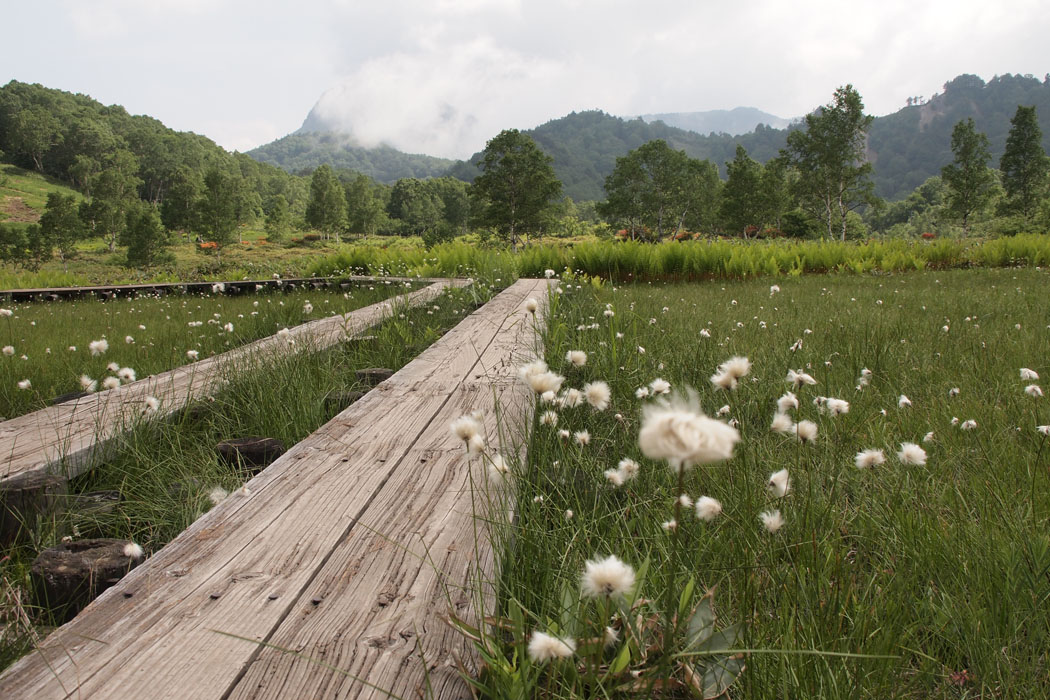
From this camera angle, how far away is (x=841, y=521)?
1.53m

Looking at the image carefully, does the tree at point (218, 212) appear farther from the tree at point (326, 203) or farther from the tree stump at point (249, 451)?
the tree stump at point (249, 451)

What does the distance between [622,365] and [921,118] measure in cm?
25614

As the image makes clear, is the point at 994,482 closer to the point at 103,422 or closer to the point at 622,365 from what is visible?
the point at 622,365

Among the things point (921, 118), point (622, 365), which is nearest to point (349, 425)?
point (622, 365)

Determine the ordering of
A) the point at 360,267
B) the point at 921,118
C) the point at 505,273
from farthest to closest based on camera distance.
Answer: the point at 921,118 < the point at 360,267 < the point at 505,273

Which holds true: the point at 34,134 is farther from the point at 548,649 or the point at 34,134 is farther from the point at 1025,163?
the point at 1025,163

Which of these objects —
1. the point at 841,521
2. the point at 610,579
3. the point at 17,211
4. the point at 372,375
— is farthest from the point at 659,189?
the point at 17,211

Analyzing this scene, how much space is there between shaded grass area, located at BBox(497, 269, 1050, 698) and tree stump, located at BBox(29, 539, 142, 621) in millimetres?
1126

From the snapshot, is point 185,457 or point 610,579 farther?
point 185,457

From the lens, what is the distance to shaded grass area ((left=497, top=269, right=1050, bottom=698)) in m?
1.03

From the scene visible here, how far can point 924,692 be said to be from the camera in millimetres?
1044

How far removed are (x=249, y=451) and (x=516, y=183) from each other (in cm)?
5807

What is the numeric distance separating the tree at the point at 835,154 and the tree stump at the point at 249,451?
5067 cm

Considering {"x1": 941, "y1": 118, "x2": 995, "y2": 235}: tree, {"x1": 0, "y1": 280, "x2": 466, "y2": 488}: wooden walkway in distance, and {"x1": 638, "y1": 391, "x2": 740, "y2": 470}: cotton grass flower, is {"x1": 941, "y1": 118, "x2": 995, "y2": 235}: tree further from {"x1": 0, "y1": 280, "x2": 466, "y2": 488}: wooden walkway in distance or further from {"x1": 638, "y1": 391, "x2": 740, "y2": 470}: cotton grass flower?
{"x1": 638, "y1": 391, "x2": 740, "y2": 470}: cotton grass flower
